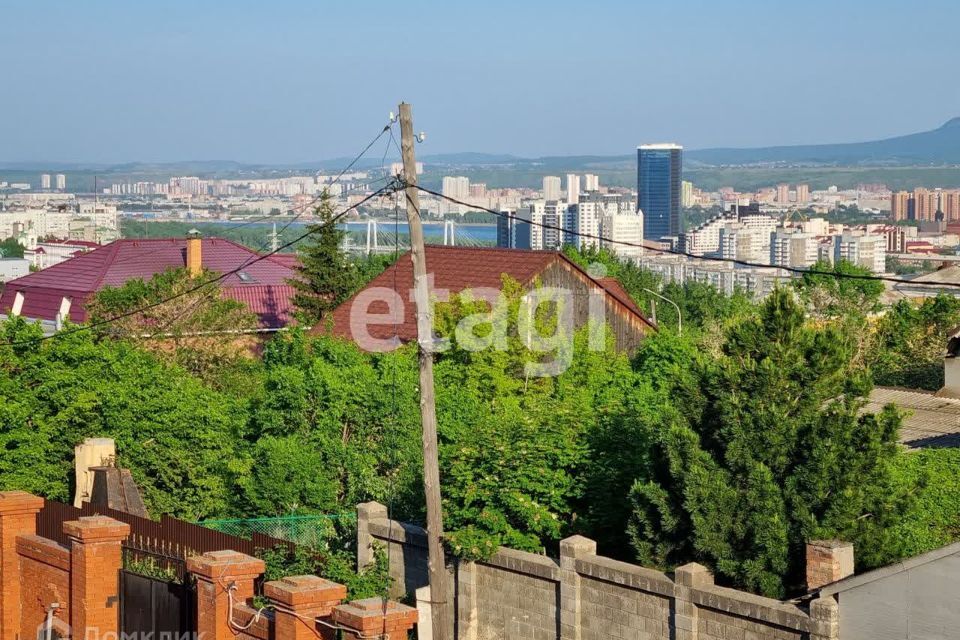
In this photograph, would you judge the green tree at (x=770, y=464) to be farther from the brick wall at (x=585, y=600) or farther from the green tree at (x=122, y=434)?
the green tree at (x=122, y=434)

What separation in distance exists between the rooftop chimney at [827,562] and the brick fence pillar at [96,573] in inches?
271

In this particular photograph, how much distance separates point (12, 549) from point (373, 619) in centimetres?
695

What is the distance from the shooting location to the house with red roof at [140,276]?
50312mm

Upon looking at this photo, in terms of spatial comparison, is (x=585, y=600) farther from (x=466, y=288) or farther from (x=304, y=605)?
(x=466, y=288)

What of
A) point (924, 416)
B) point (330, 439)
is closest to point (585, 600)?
point (330, 439)

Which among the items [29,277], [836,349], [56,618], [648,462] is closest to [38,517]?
[56,618]

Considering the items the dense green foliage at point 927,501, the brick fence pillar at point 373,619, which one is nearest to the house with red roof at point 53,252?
the dense green foliage at point 927,501

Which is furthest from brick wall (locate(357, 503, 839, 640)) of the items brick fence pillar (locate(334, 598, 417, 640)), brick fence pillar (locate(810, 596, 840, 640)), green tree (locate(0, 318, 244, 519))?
green tree (locate(0, 318, 244, 519))

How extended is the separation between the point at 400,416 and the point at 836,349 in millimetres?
10113

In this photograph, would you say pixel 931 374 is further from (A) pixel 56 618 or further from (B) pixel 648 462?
(A) pixel 56 618

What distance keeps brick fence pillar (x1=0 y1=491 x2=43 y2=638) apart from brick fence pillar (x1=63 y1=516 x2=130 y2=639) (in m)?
1.55

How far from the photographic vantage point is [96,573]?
15.0m

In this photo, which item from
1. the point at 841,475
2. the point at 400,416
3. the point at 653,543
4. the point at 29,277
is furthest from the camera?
the point at 29,277

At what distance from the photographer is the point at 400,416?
23.2m
